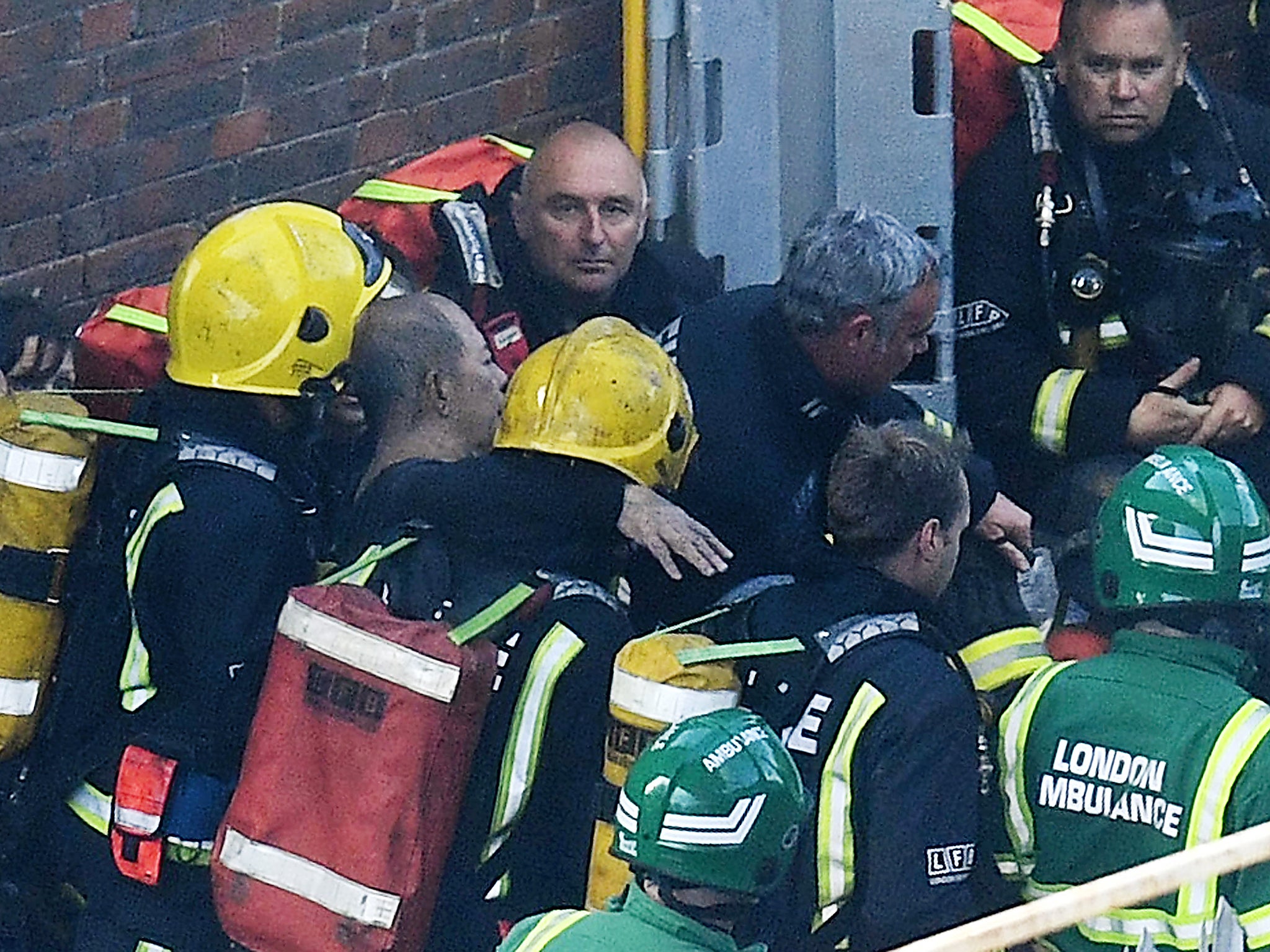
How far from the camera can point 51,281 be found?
196 inches

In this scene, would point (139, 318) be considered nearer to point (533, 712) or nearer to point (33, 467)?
point (33, 467)

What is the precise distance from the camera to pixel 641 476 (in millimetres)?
3756

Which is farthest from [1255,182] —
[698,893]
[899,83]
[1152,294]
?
[698,893]

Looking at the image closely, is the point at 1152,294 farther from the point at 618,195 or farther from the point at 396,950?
the point at 396,950

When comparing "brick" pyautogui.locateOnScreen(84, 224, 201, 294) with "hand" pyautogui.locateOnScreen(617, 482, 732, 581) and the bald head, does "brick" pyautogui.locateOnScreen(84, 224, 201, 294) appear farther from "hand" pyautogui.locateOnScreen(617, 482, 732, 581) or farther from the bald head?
"hand" pyautogui.locateOnScreen(617, 482, 732, 581)

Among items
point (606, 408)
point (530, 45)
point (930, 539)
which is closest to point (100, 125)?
point (530, 45)

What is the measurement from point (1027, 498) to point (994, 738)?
1288 mm

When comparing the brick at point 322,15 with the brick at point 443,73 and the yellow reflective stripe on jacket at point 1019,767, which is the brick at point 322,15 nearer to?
the brick at point 443,73

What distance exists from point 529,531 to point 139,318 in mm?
1176

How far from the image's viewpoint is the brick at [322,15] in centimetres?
524

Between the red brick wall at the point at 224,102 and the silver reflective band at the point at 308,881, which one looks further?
the red brick wall at the point at 224,102

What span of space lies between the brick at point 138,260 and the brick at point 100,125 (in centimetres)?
21

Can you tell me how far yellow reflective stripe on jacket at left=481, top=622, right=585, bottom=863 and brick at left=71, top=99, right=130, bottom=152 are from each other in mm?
1913

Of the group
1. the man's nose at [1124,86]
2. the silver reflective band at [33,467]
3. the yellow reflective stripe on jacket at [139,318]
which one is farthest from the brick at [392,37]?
the silver reflective band at [33,467]
